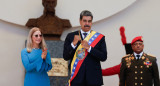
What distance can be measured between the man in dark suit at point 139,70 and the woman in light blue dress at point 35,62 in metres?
0.78

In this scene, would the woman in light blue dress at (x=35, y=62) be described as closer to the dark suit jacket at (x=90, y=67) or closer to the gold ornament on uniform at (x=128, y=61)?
the dark suit jacket at (x=90, y=67)

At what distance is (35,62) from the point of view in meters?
2.53

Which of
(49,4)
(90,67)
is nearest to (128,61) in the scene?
(90,67)

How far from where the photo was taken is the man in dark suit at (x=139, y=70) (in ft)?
8.11

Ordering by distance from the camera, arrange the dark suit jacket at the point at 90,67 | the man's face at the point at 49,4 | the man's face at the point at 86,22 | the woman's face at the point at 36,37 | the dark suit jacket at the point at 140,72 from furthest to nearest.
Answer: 1. the man's face at the point at 49,4
2. the woman's face at the point at 36,37
3. the dark suit jacket at the point at 140,72
4. the man's face at the point at 86,22
5. the dark suit jacket at the point at 90,67

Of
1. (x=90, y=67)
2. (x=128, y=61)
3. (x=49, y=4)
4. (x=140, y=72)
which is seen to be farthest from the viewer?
(x=49, y=4)

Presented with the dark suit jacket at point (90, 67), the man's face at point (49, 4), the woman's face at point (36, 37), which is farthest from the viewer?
the man's face at point (49, 4)

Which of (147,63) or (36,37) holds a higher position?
(36,37)

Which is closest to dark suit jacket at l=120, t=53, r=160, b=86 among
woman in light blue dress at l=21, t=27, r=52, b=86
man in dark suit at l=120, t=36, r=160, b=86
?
man in dark suit at l=120, t=36, r=160, b=86

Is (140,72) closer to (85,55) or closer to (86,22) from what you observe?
(85,55)

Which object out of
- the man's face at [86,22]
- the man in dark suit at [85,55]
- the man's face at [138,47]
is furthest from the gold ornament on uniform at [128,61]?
the man's face at [86,22]

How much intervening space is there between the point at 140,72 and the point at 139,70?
0.02 metres

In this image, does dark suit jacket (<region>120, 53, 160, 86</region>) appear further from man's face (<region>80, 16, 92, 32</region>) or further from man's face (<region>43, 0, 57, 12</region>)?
man's face (<region>43, 0, 57, 12</region>)

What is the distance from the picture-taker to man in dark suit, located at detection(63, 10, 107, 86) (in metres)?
2.19
